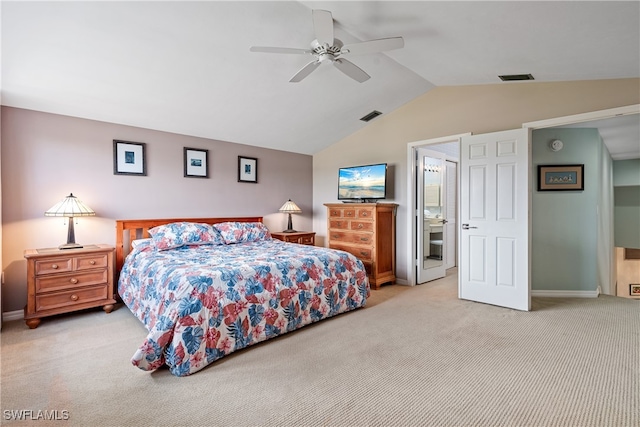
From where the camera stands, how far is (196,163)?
4.54 metres

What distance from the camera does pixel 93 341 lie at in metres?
2.75

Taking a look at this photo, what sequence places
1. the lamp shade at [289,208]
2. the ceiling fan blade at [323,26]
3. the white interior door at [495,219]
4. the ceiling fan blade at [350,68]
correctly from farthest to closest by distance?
the lamp shade at [289,208] → the white interior door at [495,219] → the ceiling fan blade at [350,68] → the ceiling fan blade at [323,26]

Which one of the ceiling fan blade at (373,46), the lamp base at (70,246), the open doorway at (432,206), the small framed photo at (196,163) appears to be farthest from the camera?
the open doorway at (432,206)

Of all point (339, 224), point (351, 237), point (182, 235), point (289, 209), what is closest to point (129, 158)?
point (182, 235)

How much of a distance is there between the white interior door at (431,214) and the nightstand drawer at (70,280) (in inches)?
165

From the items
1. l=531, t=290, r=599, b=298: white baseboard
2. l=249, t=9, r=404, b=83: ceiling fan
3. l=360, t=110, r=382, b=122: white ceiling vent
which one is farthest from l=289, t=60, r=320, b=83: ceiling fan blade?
l=531, t=290, r=599, b=298: white baseboard

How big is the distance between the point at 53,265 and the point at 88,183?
1.04 meters

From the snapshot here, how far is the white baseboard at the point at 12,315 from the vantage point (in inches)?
126

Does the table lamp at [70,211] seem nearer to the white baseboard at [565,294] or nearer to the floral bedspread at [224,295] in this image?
the floral bedspread at [224,295]

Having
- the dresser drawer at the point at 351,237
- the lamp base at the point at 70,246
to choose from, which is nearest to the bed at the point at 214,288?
the lamp base at the point at 70,246

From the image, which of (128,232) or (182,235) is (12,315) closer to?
(128,232)

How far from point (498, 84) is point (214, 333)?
4.21 m

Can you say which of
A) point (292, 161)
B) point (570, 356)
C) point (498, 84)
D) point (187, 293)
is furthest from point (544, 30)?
point (292, 161)

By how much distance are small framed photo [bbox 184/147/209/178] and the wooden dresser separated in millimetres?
2061
